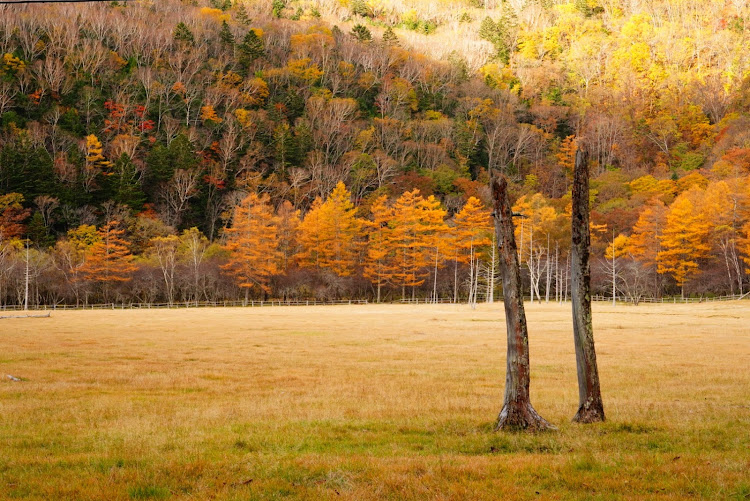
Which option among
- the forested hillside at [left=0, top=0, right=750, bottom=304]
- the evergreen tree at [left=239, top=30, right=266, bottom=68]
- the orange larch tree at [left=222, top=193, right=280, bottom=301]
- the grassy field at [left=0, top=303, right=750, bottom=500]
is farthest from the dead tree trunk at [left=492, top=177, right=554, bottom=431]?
the evergreen tree at [left=239, top=30, right=266, bottom=68]

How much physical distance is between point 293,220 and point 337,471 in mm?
77775

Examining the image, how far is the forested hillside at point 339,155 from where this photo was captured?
77.0 m

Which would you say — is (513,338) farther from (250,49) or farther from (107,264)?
(250,49)

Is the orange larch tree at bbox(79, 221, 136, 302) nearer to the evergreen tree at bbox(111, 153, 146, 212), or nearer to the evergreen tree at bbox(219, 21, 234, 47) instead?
the evergreen tree at bbox(111, 153, 146, 212)

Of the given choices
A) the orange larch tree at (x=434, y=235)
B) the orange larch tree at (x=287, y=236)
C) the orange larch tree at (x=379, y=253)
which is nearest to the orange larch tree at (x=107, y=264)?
the orange larch tree at (x=287, y=236)

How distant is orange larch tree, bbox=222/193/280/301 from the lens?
78.3 metres

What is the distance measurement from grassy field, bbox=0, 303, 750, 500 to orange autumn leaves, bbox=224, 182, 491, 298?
174ft

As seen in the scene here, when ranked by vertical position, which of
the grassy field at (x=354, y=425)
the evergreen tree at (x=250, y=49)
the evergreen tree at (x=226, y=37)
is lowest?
the grassy field at (x=354, y=425)

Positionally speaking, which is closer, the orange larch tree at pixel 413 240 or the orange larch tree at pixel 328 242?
the orange larch tree at pixel 413 240

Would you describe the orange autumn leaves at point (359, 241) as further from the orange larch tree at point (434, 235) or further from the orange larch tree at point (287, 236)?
the orange larch tree at point (287, 236)

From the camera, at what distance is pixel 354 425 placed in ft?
37.0

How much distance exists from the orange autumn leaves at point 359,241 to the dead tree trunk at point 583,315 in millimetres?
69120

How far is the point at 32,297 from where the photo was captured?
71375 millimetres

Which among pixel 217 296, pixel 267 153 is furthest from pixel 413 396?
pixel 267 153
